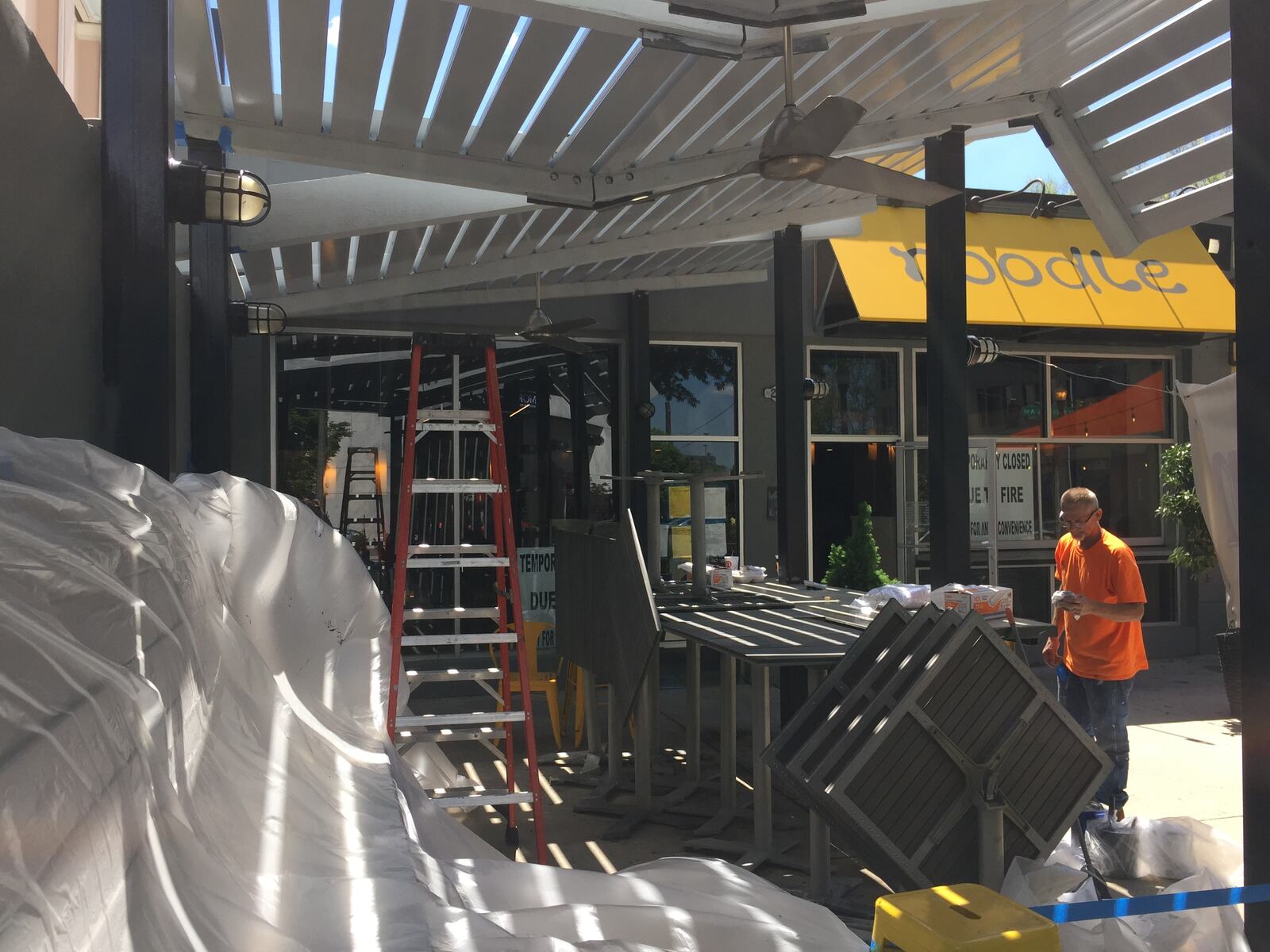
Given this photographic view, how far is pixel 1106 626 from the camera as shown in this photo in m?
5.88

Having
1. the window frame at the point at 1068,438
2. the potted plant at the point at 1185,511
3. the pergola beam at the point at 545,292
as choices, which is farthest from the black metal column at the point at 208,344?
the potted plant at the point at 1185,511

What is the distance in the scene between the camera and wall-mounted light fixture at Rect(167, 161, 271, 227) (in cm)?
393

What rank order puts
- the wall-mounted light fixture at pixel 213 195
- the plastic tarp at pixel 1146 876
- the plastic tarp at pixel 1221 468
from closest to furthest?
1. the plastic tarp at pixel 1146 876
2. the plastic tarp at pixel 1221 468
3. the wall-mounted light fixture at pixel 213 195

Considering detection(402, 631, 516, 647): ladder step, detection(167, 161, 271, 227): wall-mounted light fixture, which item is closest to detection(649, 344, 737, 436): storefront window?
detection(402, 631, 516, 647): ladder step

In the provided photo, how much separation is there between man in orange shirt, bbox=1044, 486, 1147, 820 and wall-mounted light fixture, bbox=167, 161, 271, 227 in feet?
15.6

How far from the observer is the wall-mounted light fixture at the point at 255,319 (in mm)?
7027

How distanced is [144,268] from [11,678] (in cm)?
312

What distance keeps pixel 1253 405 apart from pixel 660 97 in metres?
3.66

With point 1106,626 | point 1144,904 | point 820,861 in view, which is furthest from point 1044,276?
point 1144,904

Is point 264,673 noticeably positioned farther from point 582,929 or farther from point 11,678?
point 11,678

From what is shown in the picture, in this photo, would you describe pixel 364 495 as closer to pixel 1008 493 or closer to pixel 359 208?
pixel 359 208

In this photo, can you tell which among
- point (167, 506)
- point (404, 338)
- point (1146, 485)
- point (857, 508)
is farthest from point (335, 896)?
point (1146, 485)

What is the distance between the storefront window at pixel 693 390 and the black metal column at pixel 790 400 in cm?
251

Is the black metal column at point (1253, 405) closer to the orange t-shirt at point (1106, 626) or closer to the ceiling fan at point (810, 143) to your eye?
the ceiling fan at point (810, 143)
